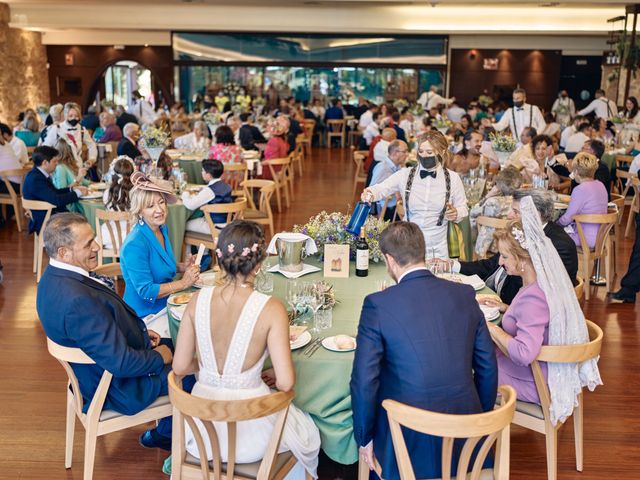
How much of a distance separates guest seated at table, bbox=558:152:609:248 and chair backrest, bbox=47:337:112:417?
433cm

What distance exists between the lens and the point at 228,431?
7.98 ft

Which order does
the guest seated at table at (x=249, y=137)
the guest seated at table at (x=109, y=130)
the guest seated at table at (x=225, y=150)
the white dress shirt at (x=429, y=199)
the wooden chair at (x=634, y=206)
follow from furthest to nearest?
the guest seated at table at (x=109, y=130) < the guest seated at table at (x=249, y=137) < the guest seated at table at (x=225, y=150) < the wooden chair at (x=634, y=206) < the white dress shirt at (x=429, y=199)

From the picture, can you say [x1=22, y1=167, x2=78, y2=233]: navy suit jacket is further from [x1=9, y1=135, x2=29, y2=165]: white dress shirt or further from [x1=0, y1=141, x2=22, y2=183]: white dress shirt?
[x1=9, y1=135, x2=29, y2=165]: white dress shirt

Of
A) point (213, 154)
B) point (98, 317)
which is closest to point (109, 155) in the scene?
point (213, 154)

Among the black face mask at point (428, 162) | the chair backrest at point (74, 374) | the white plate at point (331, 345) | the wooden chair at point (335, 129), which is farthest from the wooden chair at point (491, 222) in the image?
the wooden chair at point (335, 129)

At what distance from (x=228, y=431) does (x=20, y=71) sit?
17865 mm

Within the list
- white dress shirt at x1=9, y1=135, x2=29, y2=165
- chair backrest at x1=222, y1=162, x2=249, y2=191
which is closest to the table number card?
chair backrest at x1=222, y1=162, x2=249, y2=191

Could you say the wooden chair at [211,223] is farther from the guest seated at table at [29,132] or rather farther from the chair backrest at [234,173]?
the guest seated at table at [29,132]

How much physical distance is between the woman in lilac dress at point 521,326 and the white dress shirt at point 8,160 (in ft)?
22.9

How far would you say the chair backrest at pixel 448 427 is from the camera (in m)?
2.22

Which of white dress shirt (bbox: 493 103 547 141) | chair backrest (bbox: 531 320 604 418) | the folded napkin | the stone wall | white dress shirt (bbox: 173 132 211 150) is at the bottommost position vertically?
chair backrest (bbox: 531 320 604 418)

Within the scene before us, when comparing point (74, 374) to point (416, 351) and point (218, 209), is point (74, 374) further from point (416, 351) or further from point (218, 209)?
point (218, 209)

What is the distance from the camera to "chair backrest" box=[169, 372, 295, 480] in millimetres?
2359

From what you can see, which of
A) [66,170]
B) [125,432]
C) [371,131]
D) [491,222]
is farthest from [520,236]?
[371,131]
